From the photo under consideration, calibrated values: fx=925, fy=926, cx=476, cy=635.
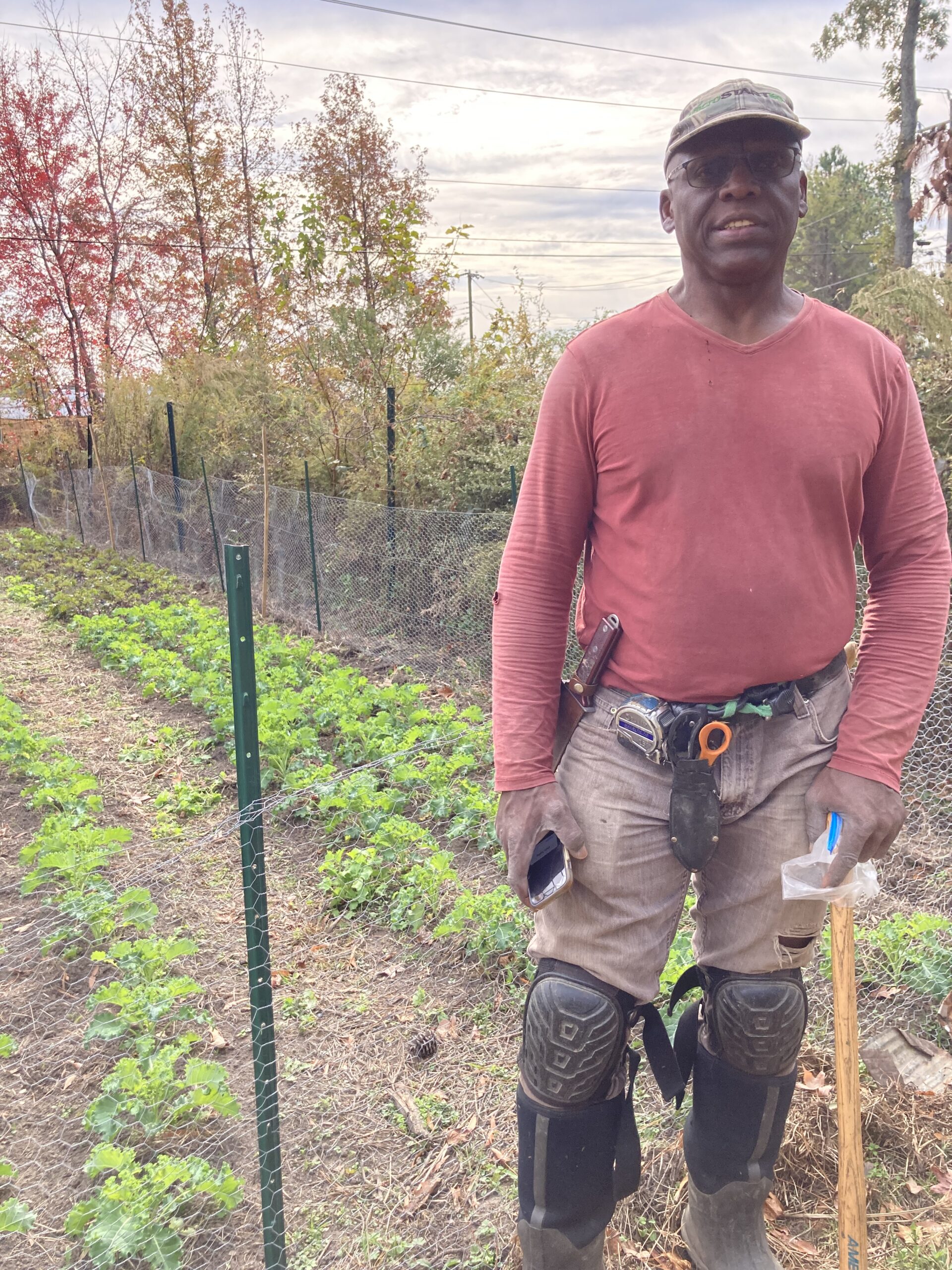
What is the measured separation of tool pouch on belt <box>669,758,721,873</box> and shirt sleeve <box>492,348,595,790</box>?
236mm

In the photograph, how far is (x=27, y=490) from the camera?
1822 centimetres

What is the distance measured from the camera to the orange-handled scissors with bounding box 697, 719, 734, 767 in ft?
5.38

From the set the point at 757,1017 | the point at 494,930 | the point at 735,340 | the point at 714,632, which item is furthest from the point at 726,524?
the point at 494,930

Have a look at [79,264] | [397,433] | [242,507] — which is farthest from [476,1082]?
[79,264]

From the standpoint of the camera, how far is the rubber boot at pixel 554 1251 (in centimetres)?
171

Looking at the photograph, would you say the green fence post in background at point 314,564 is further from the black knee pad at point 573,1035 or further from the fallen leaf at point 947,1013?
the black knee pad at point 573,1035

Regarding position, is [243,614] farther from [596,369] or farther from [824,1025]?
[824,1025]

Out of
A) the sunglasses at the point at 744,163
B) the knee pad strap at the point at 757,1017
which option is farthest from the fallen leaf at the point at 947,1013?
the sunglasses at the point at 744,163

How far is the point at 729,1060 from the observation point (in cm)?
181

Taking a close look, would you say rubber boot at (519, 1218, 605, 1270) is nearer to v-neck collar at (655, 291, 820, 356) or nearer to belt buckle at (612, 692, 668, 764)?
belt buckle at (612, 692, 668, 764)

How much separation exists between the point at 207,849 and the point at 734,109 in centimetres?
369

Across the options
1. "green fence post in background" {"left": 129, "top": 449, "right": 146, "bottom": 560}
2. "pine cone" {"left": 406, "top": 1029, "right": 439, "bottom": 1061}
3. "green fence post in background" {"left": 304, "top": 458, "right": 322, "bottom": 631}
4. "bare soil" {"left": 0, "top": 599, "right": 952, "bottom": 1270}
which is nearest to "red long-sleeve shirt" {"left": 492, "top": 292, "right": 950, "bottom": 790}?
"bare soil" {"left": 0, "top": 599, "right": 952, "bottom": 1270}

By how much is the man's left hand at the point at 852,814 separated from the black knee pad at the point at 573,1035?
0.45 m

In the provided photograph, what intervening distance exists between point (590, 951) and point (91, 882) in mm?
2549
